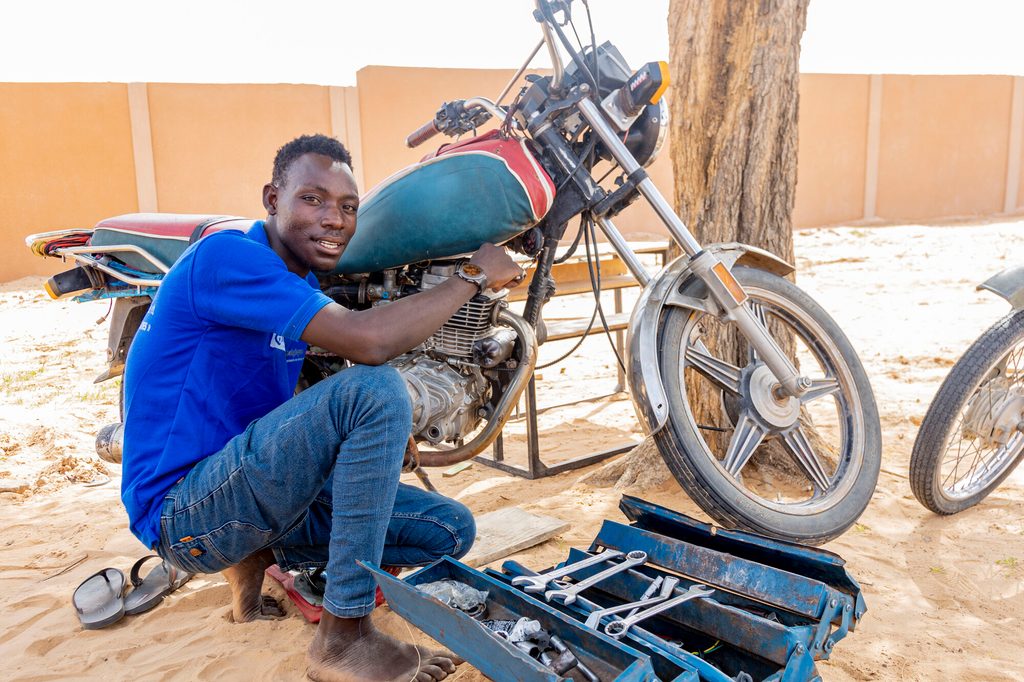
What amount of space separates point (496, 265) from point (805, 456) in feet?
4.06

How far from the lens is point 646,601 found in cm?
183

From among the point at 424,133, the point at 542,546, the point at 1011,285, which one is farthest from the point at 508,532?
the point at 1011,285

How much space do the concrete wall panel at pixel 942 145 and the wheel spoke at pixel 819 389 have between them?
41.9 ft

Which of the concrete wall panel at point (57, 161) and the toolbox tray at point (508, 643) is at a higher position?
the concrete wall panel at point (57, 161)

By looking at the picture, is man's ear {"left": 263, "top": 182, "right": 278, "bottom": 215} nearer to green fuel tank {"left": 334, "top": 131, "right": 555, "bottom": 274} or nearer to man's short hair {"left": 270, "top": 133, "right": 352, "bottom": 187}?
man's short hair {"left": 270, "top": 133, "right": 352, "bottom": 187}

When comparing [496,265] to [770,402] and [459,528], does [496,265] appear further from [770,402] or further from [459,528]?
[770,402]

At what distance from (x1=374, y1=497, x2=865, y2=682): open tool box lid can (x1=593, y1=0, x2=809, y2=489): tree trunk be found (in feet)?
3.59

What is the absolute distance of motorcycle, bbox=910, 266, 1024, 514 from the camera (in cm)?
266

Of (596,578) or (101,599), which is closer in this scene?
(596,578)

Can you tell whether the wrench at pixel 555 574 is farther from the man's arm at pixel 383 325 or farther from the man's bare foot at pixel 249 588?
the man's bare foot at pixel 249 588

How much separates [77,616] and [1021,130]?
1637 centimetres

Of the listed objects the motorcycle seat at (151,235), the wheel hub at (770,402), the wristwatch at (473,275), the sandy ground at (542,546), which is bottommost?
the sandy ground at (542,546)

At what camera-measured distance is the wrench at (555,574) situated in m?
1.86

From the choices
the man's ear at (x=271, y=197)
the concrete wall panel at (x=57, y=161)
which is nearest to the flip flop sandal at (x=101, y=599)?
the man's ear at (x=271, y=197)
